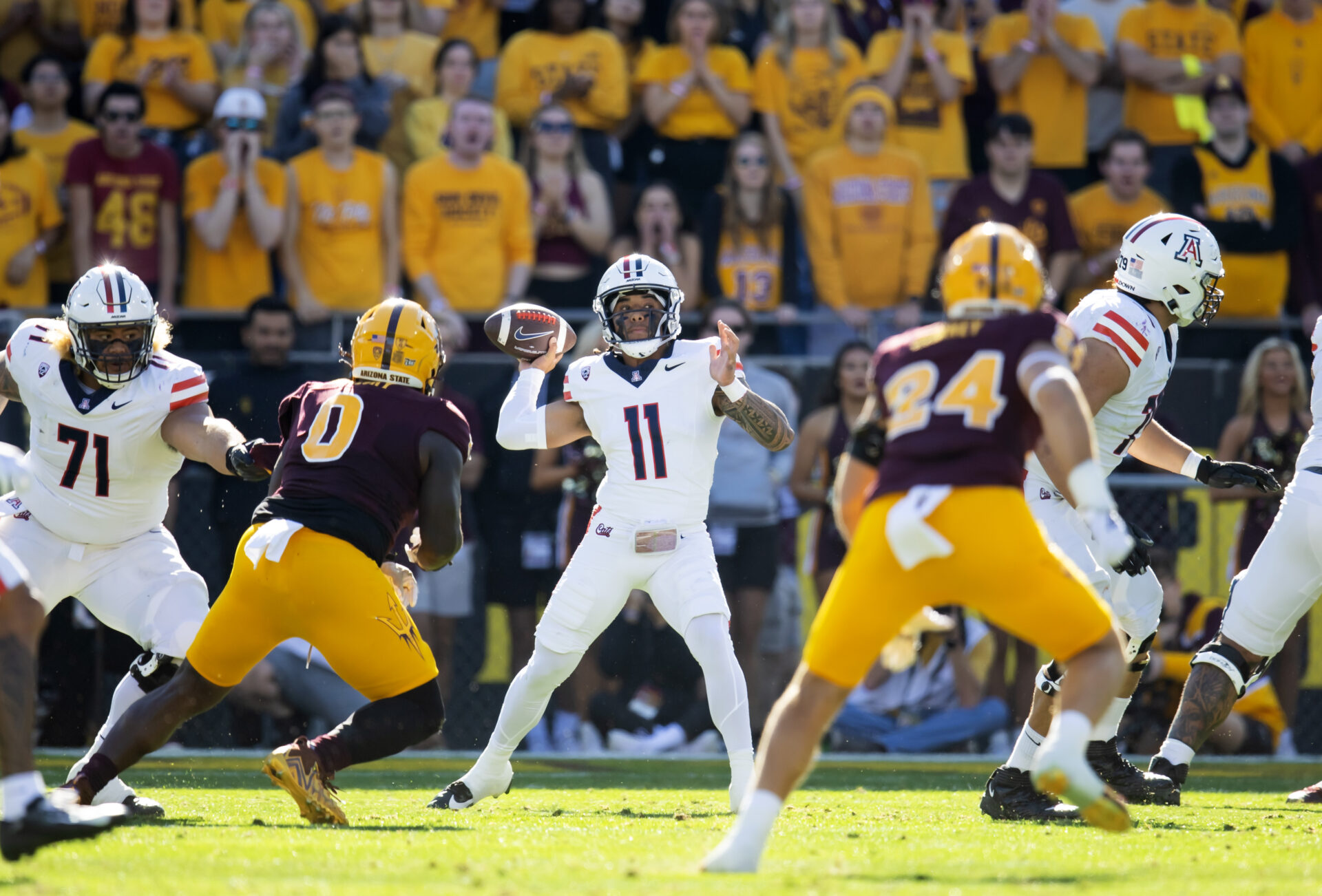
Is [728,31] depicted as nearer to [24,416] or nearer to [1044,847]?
[24,416]

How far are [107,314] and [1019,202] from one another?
21.5 feet

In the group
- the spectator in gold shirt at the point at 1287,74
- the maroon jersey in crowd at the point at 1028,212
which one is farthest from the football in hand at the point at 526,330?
the spectator in gold shirt at the point at 1287,74

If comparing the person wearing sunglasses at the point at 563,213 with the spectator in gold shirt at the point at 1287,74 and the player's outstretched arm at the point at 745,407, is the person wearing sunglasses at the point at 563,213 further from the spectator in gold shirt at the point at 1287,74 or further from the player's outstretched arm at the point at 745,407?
the spectator in gold shirt at the point at 1287,74

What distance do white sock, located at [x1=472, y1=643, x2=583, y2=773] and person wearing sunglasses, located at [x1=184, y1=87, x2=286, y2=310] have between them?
4.88 m

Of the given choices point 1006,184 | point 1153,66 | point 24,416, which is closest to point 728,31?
point 1006,184

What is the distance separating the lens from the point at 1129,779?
6.62 m

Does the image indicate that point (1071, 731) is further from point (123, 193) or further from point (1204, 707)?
point (123, 193)

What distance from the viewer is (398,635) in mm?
5637

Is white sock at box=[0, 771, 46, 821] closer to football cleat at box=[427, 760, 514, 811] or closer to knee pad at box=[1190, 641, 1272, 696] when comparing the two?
football cleat at box=[427, 760, 514, 811]

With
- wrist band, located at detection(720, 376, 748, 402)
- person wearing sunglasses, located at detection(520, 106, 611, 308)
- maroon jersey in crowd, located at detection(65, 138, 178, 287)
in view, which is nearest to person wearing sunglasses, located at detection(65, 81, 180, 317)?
maroon jersey in crowd, located at detection(65, 138, 178, 287)

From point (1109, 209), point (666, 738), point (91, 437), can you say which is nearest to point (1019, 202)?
point (1109, 209)

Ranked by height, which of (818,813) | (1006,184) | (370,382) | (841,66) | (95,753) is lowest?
(818,813)

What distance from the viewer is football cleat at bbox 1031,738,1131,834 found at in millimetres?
4281

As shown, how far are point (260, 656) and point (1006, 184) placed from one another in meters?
6.71
